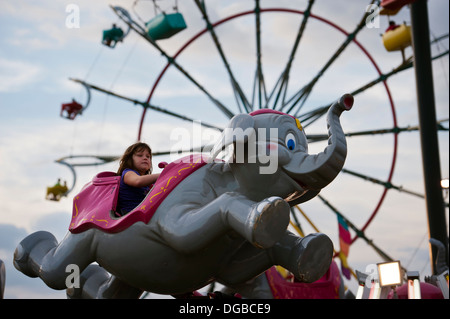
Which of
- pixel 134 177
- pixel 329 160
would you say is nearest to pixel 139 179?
pixel 134 177

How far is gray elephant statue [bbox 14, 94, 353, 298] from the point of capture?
2.34m

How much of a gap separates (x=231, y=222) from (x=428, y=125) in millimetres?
4810

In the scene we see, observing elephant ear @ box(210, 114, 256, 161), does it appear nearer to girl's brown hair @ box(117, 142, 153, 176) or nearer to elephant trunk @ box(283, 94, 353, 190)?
elephant trunk @ box(283, 94, 353, 190)

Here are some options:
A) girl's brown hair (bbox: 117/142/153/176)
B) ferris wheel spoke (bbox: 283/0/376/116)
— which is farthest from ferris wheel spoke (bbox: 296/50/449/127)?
girl's brown hair (bbox: 117/142/153/176)

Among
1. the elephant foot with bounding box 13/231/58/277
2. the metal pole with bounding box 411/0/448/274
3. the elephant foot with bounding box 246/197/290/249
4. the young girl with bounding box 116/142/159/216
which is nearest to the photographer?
the elephant foot with bounding box 246/197/290/249

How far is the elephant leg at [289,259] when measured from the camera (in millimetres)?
2385

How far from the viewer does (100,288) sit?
9.74 ft

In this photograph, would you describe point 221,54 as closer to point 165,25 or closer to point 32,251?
point 165,25

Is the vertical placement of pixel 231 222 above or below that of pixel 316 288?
above

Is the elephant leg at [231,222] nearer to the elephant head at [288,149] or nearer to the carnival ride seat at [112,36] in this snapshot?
the elephant head at [288,149]

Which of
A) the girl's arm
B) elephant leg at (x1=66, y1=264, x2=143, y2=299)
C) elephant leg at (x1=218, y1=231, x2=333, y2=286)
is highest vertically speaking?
the girl's arm

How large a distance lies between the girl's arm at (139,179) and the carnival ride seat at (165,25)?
203 inches
